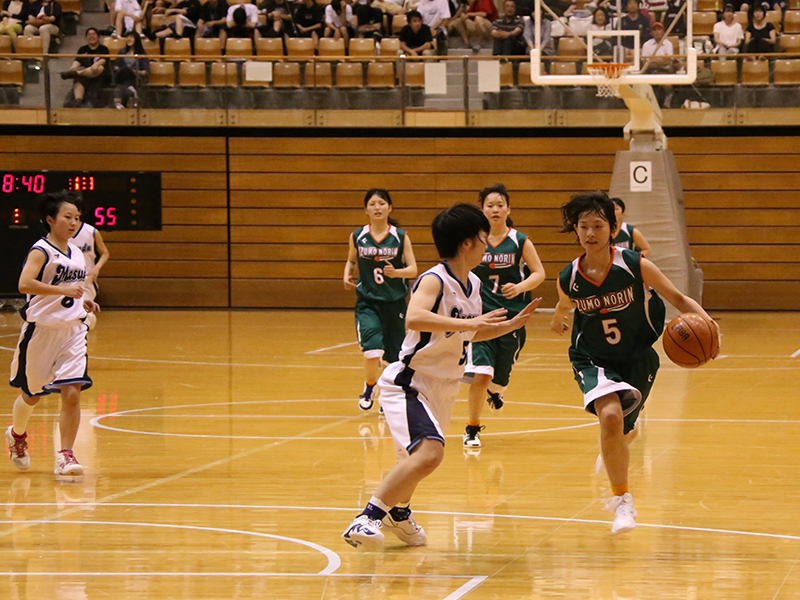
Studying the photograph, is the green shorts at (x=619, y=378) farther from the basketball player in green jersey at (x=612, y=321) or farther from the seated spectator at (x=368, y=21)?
the seated spectator at (x=368, y=21)

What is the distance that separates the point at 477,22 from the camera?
55.2ft

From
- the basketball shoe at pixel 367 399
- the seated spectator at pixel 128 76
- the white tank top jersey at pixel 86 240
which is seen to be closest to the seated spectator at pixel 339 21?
the seated spectator at pixel 128 76

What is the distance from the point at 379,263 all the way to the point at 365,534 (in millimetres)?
4560

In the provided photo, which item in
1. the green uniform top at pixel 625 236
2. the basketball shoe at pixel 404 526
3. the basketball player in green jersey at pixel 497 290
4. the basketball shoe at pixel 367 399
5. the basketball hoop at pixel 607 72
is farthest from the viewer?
the basketball hoop at pixel 607 72

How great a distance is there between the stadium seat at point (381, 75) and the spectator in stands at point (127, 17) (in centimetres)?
385

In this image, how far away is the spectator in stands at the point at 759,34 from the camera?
15539mm

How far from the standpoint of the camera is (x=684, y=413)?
8430 millimetres

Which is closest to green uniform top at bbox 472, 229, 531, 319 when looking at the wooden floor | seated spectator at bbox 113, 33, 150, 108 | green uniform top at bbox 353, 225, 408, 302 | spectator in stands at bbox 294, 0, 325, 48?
the wooden floor

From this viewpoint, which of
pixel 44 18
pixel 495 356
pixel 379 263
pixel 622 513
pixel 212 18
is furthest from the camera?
pixel 44 18

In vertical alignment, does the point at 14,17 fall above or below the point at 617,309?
above

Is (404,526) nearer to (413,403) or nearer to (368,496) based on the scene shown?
(413,403)

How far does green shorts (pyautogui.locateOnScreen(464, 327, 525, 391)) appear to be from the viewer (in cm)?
719

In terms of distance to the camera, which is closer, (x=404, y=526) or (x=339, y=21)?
(x=404, y=526)

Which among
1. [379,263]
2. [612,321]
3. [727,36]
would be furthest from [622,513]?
[727,36]
